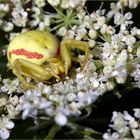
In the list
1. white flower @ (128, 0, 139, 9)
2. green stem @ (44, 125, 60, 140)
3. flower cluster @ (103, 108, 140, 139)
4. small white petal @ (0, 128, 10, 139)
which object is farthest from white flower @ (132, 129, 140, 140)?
white flower @ (128, 0, 139, 9)

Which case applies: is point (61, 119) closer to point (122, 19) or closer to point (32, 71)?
point (32, 71)

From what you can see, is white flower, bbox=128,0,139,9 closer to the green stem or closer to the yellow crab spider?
the yellow crab spider

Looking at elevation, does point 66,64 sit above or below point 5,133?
above

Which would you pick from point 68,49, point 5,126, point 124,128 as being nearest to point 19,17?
point 68,49

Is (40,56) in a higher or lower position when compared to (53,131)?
higher

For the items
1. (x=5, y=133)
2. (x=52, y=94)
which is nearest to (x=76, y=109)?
(x=52, y=94)

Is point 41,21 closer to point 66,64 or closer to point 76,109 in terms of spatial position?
point 66,64
